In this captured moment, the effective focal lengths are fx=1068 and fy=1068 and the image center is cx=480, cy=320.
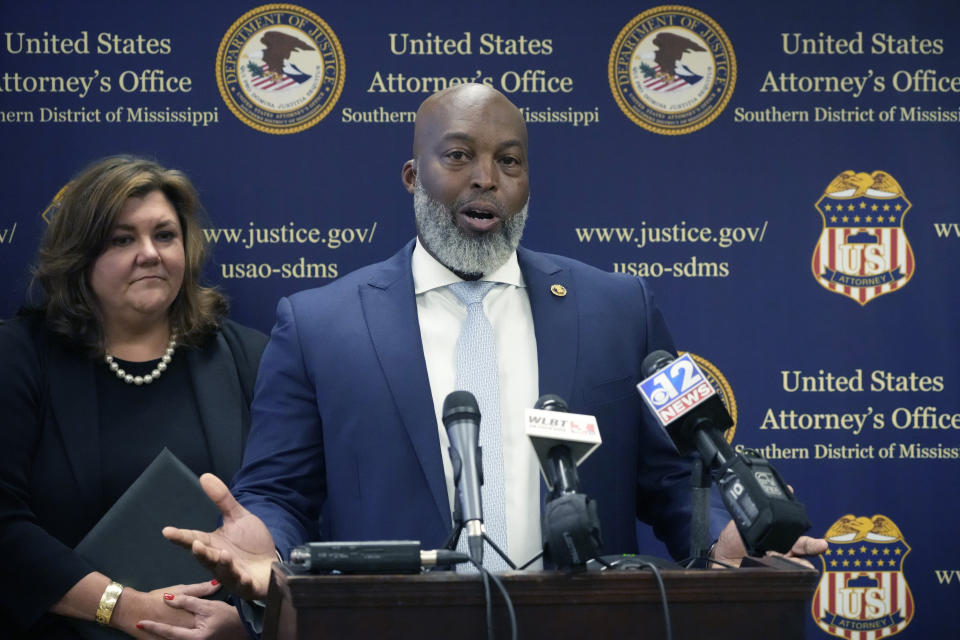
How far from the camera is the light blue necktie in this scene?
86.9 inches

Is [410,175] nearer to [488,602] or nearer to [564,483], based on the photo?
[564,483]

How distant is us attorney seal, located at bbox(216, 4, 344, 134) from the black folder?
1136 millimetres

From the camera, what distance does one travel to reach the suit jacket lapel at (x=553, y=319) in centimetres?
230

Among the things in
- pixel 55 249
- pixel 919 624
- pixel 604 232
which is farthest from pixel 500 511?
pixel 919 624

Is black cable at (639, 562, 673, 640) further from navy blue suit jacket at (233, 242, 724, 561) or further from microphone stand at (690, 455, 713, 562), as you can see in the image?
navy blue suit jacket at (233, 242, 724, 561)

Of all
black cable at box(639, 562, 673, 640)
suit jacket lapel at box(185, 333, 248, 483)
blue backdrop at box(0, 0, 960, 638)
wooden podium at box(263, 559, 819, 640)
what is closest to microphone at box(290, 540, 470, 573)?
wooden podium at box(263, 559, 819, 640)

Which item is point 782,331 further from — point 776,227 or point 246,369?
point 246,369

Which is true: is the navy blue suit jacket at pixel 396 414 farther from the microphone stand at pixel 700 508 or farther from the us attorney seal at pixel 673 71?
the us attorney seal at pixel 673 71

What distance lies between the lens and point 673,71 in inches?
133

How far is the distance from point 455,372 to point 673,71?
154cm

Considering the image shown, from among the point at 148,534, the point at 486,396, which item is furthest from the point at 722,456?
the point at 148,534

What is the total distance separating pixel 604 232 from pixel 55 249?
5.35ft

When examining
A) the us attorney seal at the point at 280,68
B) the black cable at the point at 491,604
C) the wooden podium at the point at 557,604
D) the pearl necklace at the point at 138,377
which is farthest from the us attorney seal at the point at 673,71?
the black cable at the point at 491,604

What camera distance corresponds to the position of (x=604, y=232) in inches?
132
